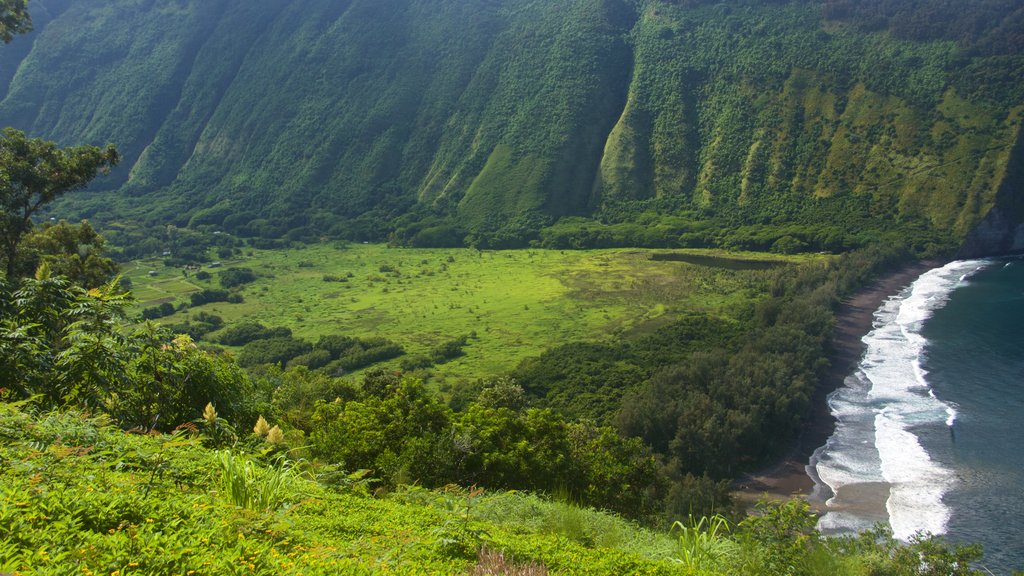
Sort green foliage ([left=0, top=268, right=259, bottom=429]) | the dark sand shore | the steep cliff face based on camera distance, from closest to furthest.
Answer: green foliage ([left=0, top=268, right=259, bottom=429]) → the dark sand shore → the steep cliff face

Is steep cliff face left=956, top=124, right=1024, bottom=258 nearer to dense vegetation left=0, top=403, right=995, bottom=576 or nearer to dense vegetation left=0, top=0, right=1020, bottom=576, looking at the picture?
dense vegetation left=0, top=0, right=1020, bottom=576

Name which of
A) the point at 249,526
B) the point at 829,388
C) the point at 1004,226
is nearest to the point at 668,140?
the point at 1004,226

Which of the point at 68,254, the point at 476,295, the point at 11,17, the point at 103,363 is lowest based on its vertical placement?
the point at 476,295

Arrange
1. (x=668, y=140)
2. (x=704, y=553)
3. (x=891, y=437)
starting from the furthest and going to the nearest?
1. (x=668, y=140)
2. (x=891, y=437)
3. (x=704, y=553)

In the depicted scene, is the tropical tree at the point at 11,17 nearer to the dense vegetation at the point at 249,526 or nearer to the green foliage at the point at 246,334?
the dense vegetation at the point at 249,526

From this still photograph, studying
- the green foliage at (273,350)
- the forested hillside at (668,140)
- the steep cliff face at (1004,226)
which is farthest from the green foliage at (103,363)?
the steep cliff face at (1004,226)

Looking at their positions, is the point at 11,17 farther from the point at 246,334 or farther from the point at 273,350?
the point at 246,334

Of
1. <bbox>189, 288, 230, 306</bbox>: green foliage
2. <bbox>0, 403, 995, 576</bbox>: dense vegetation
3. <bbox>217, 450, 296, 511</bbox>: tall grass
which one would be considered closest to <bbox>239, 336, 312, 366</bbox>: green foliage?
<bbox>189, 288, 230, 306</bbox>: green foliage
